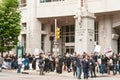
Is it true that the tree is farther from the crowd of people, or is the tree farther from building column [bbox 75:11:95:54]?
building column [bbox 75:11:95:54]

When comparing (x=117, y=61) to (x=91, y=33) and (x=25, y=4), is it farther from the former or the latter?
(x=25, y=4)

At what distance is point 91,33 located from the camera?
3341 centimetres

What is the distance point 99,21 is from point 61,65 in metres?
18.7

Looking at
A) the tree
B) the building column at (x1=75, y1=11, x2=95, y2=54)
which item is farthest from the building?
the building column at (x1=75, y1=11, x2=95, y2=54)

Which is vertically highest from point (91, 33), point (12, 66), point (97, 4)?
point (97, 4)

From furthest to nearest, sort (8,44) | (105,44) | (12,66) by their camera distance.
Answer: (105,44)
(8,44)
(12,66)

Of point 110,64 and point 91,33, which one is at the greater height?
point 91,33

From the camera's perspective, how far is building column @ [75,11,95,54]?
32.7 metres

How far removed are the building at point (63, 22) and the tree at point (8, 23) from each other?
390 centimetres

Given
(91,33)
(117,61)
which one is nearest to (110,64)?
(117,61)

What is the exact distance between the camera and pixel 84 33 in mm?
32750

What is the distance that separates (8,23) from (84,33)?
1517cm

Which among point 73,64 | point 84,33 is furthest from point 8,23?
point 73,64

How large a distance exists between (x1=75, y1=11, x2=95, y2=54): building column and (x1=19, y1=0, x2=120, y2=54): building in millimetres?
11586
